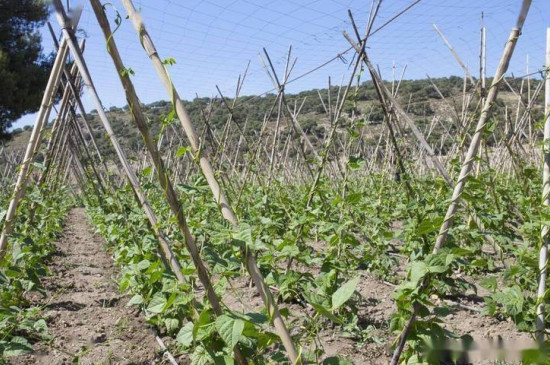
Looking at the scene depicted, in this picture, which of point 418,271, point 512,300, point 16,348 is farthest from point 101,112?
point 512,300

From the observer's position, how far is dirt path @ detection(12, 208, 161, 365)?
266 cm

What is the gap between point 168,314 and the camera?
270cm

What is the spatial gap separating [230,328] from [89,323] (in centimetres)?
217

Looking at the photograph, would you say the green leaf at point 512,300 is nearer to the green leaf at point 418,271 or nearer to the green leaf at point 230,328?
the green leaf at point 418,271

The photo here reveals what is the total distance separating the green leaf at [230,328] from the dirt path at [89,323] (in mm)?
1120

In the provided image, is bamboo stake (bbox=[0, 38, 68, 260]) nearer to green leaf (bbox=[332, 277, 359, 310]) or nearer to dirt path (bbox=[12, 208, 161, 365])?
dirt path (bbox=[12, 208, 161, 365])

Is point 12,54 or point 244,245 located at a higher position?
point 12,54

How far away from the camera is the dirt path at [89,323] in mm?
2656

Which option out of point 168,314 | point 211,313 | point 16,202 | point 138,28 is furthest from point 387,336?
point 16,202

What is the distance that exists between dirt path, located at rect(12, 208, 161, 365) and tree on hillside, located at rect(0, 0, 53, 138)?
57.3 ft

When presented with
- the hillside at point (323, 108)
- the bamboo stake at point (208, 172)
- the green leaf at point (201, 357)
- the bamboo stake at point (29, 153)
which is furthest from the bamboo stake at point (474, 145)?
the bamboo stake at point (29, 153)

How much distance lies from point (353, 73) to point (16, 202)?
249cm

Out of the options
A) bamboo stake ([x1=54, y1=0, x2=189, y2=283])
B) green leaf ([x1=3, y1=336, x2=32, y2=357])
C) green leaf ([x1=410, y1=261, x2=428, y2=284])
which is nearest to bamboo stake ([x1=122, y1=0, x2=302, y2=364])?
green leaf ([x1=410, y1=261, x2=428, y2=284])

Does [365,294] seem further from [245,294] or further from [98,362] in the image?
[98,362]
